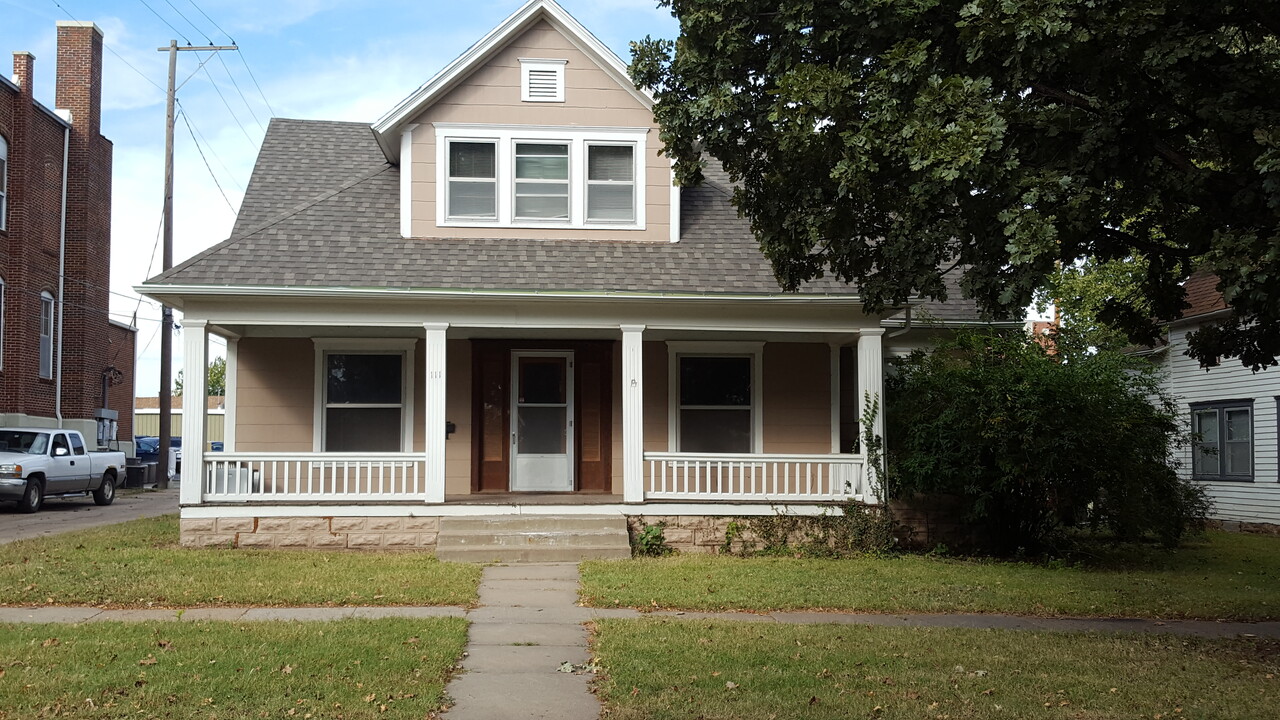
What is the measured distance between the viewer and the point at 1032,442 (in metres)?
12.9

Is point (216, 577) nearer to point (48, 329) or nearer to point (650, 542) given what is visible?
point (650, 542)

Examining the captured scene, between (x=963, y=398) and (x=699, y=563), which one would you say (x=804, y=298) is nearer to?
(x=963, y=398)

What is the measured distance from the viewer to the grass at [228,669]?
20.5 ft

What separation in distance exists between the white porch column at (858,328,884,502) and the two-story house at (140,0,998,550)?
29 mm

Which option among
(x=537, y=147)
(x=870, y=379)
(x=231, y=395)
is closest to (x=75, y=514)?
(x=231, y=395)

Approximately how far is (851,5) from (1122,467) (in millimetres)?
7812

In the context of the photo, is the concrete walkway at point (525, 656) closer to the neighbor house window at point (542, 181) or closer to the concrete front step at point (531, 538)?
the concrete front step at point (531, 538)

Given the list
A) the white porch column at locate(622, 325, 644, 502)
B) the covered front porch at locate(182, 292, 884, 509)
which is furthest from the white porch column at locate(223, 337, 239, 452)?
the white porch column at locate(622, 325, 644, 502)

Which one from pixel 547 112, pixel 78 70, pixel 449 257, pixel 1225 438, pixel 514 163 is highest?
pixel 78 70

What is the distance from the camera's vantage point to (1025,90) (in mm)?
8570

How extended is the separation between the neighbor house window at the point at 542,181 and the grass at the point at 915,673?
7.90 m

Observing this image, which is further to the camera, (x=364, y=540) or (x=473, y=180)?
(x=473, y=180)

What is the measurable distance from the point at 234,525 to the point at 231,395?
2593 mm

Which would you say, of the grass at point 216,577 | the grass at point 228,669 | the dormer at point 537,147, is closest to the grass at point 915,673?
the grass at point 228,669
